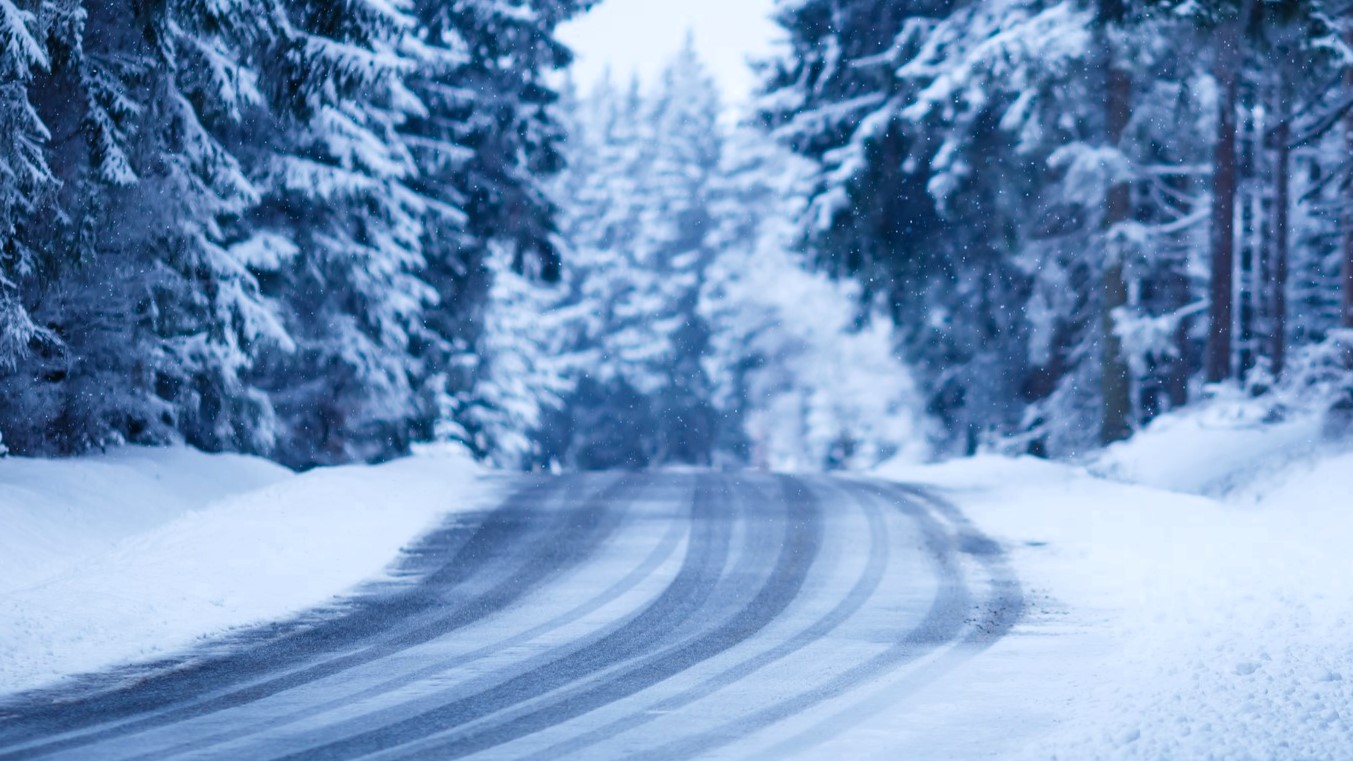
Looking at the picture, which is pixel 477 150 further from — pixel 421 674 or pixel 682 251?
pixel 682 251

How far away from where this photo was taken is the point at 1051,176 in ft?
84.6

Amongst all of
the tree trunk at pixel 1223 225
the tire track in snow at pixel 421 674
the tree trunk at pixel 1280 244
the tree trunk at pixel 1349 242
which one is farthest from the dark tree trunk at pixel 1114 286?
the tire track in snow at pixel 421 674

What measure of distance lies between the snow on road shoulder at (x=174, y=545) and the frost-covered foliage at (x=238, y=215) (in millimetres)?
944

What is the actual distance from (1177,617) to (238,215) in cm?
1137

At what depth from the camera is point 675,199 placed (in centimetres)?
5359

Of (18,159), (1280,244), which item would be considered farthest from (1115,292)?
(18,159)

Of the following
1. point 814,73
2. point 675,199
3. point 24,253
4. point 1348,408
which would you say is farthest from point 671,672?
point 675,199

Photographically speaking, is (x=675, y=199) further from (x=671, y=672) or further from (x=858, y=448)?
(x=671, y=672)

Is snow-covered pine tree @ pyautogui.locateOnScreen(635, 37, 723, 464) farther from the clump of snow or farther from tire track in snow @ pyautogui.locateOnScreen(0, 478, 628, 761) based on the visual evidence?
tire track in snow @ pyautogui.locateOnScreen(0, 478, 628, 761)

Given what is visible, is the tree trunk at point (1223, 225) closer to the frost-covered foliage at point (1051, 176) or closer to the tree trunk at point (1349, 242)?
the frost-covered foliage at point (1051, 176)

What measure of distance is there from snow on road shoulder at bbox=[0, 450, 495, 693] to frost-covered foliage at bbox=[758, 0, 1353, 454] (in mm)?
10388

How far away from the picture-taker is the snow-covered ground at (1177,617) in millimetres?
6797

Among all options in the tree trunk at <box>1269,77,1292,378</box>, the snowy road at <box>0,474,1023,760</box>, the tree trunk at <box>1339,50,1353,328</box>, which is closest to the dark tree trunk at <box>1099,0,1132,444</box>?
the tree trunk at <box>1339,50,1353,328</box>

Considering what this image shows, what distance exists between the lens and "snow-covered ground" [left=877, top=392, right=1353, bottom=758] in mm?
6797
